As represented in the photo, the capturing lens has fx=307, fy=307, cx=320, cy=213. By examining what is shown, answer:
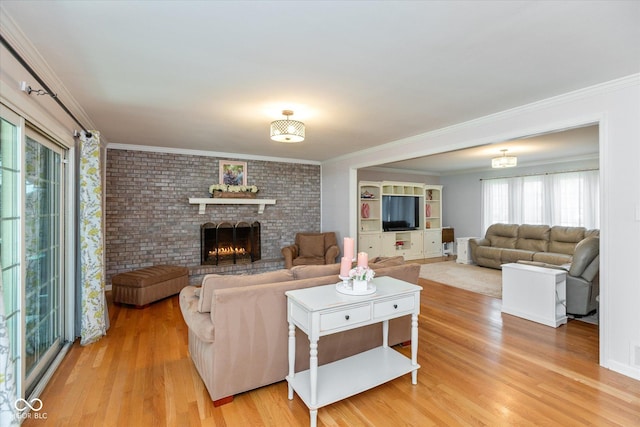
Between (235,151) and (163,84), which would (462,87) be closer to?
(163,84)

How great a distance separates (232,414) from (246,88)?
8.23 feet

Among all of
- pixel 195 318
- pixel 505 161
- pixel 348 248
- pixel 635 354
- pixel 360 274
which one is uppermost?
pixel 505 161

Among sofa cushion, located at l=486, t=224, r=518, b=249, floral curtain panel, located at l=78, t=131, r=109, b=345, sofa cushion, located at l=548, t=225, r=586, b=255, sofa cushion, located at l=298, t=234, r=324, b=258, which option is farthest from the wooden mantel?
sofa cushion, located at l=548, t=225, r=586, b=255

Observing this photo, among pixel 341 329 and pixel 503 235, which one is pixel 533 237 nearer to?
pixel 503 235

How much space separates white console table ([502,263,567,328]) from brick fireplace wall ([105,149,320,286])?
383 centimetres

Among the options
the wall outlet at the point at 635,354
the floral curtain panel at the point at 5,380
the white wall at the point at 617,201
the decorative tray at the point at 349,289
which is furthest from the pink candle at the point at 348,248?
the wall outlet at the point at 635,354

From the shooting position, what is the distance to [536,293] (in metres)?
3.65

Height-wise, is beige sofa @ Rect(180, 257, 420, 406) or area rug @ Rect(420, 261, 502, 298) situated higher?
beige sofa @ Rect(180, 257, 420, 406)

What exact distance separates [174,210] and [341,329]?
14.5 feet

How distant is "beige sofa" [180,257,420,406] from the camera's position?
2.08m

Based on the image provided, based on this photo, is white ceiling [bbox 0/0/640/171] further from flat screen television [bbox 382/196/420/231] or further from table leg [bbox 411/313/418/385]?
flat screen television [bbox 382/196/420/231]

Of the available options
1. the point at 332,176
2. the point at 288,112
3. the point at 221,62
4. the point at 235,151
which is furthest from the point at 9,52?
the point at 332,176

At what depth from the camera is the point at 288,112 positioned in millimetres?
3330

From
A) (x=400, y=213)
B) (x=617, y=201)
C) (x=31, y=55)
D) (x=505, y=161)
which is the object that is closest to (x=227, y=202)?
(x=31, y=55)
